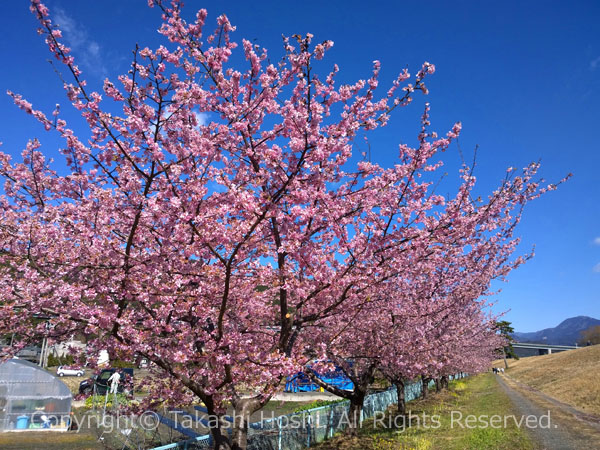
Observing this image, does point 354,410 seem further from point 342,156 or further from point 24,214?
point 24,214

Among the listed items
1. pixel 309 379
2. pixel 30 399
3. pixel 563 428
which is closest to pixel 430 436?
pixel 563 428

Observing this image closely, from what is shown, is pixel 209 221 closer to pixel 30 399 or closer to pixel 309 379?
pixel 309 379

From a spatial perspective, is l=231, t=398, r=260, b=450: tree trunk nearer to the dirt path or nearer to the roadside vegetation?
the roadside vegetation

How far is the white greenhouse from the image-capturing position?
16391mm

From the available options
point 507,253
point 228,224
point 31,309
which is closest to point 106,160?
point 228,224

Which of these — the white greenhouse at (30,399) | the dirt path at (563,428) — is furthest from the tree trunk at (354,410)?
the white greenhouse at (30,399)

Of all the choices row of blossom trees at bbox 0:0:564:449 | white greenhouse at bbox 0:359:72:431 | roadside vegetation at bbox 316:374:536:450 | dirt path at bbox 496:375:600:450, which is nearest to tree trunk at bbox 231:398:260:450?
row of blossom trees at bbox 0:0:564:449

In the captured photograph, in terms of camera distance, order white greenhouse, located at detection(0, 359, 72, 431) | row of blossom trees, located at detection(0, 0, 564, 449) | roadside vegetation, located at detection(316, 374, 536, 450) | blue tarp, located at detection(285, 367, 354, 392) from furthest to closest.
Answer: white greenhouse, located at detection(0, 359, 72, 431) → roadside vegetation, located at detection(316, 374, 536, 450) → blue tarp, located at detection(285, 367, 354, 392) → row of blossom trees, located at detection(0, 0, 564, 449)

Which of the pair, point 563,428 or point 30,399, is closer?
point 563,428

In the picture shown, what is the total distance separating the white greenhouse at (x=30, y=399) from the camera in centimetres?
1639

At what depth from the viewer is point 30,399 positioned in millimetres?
16891

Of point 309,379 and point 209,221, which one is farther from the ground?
point 209,221

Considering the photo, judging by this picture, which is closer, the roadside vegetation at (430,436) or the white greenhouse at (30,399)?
the roadside vegetation at (430,436)

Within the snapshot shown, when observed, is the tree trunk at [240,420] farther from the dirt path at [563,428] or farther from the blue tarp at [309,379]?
the dirt path at [563,428]
